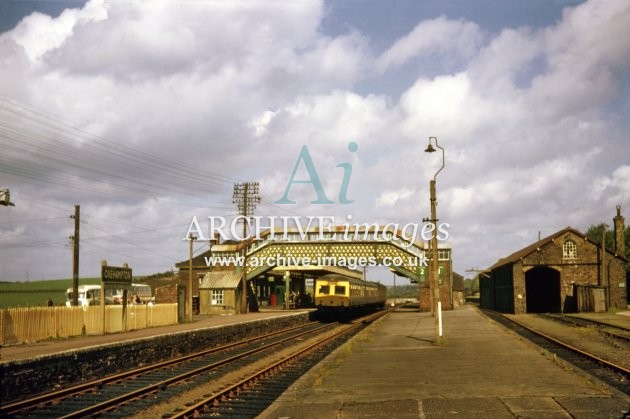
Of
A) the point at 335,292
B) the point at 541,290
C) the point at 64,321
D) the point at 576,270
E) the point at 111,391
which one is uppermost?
the point at 576,270

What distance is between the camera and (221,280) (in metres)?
45.7

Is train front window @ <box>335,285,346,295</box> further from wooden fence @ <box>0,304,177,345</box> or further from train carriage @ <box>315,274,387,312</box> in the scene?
wooden fence @ <box>0,304,177,345</box>

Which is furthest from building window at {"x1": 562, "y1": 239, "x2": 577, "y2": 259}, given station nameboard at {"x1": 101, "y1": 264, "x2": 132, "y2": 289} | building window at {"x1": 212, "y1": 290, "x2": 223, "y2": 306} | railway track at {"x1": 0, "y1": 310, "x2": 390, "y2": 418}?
station nameboard at {"x1": 101, "y1": 264, "x2": 132, "y2": 289}

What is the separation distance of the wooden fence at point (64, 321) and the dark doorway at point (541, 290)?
1411 inches

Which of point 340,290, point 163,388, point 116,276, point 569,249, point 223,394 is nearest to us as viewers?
point 223,394

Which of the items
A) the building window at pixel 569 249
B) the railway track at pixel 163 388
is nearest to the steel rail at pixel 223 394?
the railway track at pixel 163 388

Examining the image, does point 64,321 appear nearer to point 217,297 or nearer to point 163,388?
point 163,388

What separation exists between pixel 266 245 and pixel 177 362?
25.2 m

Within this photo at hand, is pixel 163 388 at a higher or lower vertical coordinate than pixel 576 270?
lower

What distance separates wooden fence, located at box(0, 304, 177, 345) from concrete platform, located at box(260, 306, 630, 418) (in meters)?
11.5

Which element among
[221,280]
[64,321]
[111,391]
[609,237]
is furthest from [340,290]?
[609,237]

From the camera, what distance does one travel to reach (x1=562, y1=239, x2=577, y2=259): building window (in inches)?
1711

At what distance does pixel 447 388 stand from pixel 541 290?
48029mm

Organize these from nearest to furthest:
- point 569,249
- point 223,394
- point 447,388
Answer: point 447,388
point 223,394
point 569,249
